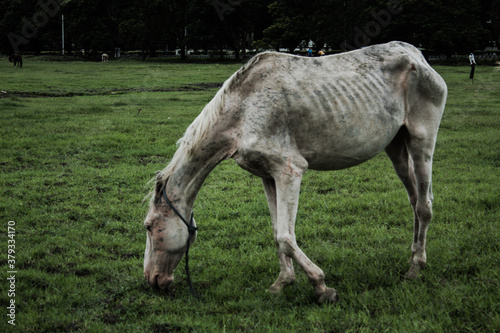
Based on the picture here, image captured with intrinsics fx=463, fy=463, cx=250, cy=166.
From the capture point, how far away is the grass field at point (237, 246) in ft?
12.6

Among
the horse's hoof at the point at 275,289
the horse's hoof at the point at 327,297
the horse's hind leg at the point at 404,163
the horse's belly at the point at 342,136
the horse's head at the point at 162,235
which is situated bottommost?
the horse's hoof at the point at 275,289

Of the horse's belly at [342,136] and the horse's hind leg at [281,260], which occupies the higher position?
the horse's belly at [342,136]

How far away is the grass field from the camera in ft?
12.6

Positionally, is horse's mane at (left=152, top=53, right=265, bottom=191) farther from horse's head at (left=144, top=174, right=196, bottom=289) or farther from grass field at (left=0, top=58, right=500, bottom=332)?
grass field at (left=0, top=58, right=500, bottom=332)

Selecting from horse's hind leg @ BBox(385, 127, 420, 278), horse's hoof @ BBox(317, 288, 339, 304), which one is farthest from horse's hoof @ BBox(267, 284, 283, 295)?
horse's hind leg @ BBox(385, 127, 420, 278)

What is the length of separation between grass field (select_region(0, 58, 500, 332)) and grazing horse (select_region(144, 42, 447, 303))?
0.34m

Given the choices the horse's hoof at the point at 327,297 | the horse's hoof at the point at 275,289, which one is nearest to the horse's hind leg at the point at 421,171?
the horse's hoof at the point at 327,297

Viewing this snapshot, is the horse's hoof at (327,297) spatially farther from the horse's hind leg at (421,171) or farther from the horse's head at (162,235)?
the horse's head at (162,235)

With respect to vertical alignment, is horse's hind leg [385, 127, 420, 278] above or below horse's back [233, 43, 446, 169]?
below

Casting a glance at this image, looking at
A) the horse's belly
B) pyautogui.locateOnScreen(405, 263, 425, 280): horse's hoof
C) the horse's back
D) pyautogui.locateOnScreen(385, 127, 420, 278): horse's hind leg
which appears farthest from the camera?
pyautogui.locateOnScreen(385, 127, 420, 278): horse's hind leg

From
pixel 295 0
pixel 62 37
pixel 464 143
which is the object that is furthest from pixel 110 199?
pixel 62 37

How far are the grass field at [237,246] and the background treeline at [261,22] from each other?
108 feet

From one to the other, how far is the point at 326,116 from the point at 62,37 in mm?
66350

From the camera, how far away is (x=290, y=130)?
159 inches
